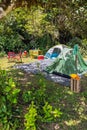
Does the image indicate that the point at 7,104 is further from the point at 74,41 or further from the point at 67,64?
the point at 74,41

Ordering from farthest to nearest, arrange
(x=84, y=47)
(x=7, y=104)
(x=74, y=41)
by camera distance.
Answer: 1. (x=74, y=41)
2. (x=84, y=47)
3. (x=7, y=104)

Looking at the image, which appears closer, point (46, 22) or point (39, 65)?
point (39, 65)

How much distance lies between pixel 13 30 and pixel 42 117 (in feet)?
52.0

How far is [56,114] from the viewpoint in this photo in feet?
24.7

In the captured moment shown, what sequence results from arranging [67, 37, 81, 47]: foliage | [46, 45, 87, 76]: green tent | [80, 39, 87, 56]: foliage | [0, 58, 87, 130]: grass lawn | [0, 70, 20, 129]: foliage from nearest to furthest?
[0, 70, 20, 129]: foliage
[0, 58, 87, 130]: grass lawn
[46, 45, 87, 76]: green tent
[80, 39, 87, 56]: foliage
[67, 37, 81, 47]: foliage

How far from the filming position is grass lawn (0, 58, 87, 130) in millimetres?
7754

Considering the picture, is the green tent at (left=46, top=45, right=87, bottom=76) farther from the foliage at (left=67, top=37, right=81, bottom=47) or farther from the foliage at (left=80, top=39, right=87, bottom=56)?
the foliage at (left=67, top=37, right=81, bottom=47)

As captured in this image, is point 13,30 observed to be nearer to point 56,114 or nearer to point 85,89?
point 85,89

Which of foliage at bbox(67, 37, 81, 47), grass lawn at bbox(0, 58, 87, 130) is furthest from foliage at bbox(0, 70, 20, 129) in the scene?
foliage at bbox(67, 37, 81, 47)

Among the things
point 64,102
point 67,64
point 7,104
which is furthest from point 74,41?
point 7,104

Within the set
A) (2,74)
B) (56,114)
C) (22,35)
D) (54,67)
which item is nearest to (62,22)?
(22,35)

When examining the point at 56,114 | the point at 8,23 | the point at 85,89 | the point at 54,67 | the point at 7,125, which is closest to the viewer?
the point at 7,125

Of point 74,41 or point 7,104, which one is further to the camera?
point 74,41

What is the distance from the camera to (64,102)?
370 inches
